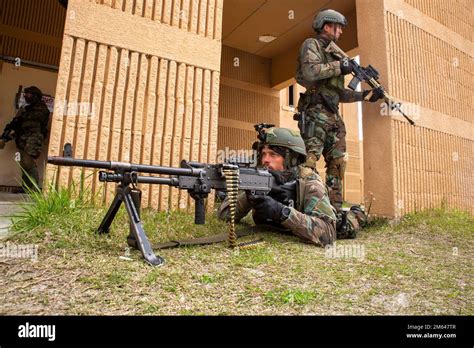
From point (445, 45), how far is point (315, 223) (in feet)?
15.4

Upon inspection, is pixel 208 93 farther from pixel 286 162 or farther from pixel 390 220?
pixel 390 220

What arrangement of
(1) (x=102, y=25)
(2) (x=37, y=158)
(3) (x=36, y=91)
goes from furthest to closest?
(2) (x=37, y=158) → (3) (x=36, y=91) → (1) (x=102, y=25)

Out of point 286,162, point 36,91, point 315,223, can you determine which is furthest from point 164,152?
point 36,91

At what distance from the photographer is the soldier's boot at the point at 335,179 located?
15.2 ft

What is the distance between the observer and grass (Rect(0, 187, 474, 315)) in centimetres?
168

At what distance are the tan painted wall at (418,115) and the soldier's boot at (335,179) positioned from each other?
1.86 feet

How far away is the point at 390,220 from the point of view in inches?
181

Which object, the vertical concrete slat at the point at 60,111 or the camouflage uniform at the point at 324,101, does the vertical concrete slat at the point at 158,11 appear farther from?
the camouflage uniform at the point at 324,101

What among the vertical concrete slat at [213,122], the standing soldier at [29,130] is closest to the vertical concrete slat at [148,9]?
the vertical concrete slat at [213,122]

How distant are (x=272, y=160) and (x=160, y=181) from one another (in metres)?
1.52

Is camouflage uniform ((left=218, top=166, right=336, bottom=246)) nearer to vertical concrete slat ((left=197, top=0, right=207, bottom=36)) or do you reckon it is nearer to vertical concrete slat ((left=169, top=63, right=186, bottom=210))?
vertical concrete slat ((left=169, top=63, right=186, bottom=210))
